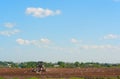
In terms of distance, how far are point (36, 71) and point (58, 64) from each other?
43455 mm

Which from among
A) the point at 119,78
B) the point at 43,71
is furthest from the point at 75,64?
the point at 119,78

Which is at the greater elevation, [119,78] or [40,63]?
[40,63]

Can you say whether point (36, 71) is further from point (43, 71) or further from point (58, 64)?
point (58, 64)

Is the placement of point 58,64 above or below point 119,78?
above

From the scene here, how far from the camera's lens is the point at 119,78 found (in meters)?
36.5

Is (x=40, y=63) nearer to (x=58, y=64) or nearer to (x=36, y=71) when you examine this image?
(x=36, y=71)

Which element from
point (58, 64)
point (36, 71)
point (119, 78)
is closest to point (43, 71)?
point (36, 71)

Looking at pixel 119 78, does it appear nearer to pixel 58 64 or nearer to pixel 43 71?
pixel 43 71

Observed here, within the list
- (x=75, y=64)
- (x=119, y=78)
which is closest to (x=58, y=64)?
(x=75, y=64)

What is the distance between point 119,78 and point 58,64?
194 feet

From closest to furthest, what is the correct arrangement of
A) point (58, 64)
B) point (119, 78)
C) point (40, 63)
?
point (119, 78), point (40, 63), point (58, 64)

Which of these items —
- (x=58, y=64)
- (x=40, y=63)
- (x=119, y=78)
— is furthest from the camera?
(x=58, y=64)

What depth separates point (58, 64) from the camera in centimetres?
9525

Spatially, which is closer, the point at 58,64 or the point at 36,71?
the point at 36,71
